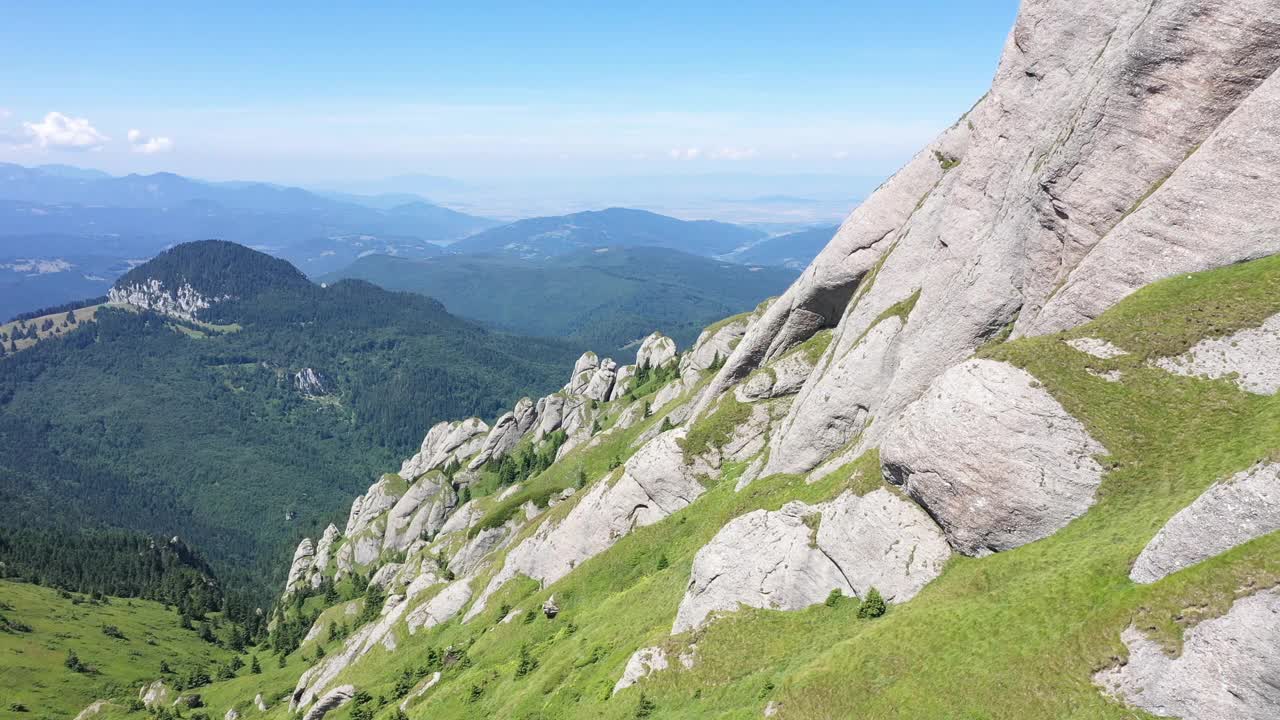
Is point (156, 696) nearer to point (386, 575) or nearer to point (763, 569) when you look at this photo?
point (386, 575)

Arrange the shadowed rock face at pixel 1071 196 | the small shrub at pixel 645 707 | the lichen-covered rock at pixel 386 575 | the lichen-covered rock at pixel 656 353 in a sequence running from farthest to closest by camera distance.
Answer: the lichen-covered rock at pixel 656 353 < the lichen-covered rock at pixel 386 575 < the shadowed rock face at pixel 1071 196 < the small shrub at pixel 645 707

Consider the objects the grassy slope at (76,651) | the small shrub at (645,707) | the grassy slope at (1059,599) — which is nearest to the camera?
the grassy slope at (1059,599)

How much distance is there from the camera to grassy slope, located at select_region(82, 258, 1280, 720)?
81.1 ft

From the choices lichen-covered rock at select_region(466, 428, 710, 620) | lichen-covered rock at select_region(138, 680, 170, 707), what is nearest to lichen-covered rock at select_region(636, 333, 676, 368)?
lichen-covered rock at select_region(466, 428, 710, 620)

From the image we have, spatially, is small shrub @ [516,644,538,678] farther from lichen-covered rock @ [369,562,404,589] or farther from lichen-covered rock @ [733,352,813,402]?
lichen-covered rock @ [369,562,404,589]

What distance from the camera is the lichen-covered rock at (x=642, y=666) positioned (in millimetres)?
40531

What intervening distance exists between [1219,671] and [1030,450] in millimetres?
12177

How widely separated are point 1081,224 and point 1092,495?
21531 mm

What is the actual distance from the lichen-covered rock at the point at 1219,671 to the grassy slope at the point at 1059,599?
0.57 meters

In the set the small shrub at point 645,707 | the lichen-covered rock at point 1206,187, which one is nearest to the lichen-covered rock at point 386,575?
the small shrub at point 645,707

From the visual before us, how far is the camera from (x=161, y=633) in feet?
623

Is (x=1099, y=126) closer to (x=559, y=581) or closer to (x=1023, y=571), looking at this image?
(x=1023, y=571)

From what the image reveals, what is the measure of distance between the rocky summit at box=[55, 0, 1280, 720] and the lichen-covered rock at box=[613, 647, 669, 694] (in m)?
0.17

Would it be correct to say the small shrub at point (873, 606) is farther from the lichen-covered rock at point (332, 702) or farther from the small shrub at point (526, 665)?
the lichen-covered rock at point (332, 702)
